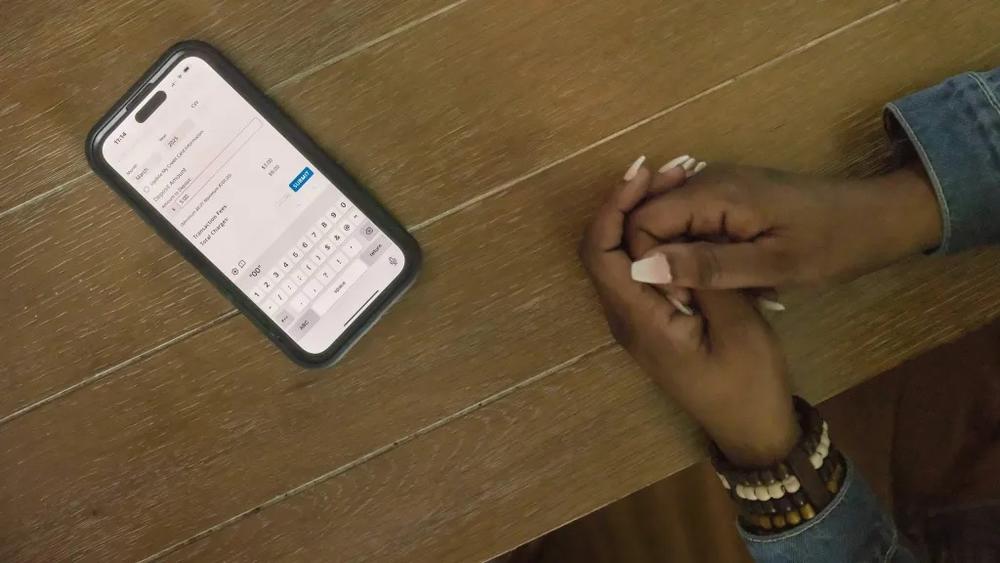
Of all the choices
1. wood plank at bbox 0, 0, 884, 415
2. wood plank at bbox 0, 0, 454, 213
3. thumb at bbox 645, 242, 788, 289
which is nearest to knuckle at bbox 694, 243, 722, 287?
thumb at bbox 645, 242, 788, 289

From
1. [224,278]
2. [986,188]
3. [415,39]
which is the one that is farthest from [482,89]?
[986,188]

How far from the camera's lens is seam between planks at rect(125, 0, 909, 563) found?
47cm

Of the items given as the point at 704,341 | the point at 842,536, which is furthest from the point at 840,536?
the point at 704,341

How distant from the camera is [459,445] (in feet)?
1.62

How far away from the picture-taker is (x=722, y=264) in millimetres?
416

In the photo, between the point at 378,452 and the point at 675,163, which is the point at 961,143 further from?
the point at 378,452

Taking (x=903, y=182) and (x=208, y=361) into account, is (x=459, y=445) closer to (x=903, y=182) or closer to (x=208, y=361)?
(x=208, y=361)

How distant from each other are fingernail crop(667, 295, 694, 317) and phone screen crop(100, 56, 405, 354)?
160 millimetres

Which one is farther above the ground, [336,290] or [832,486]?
[336,290]

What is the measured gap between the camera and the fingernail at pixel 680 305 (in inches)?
17.6

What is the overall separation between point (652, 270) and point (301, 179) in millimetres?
213

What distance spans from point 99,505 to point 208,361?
121mm

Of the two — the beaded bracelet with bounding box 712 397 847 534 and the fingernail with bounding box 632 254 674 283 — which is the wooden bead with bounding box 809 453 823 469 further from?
the fingernail with bounding box 632 254 674 283

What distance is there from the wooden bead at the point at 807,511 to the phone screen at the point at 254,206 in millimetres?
278
